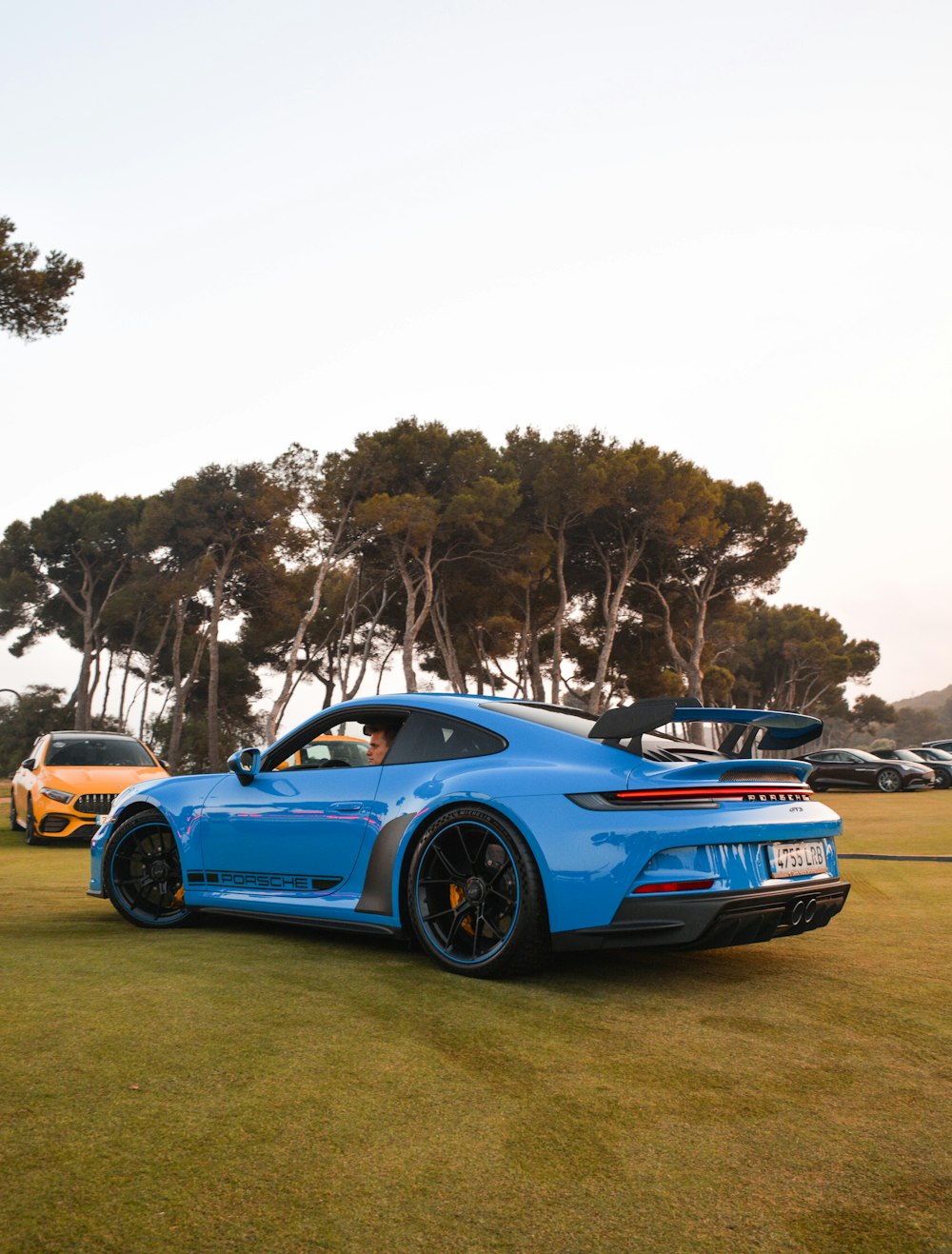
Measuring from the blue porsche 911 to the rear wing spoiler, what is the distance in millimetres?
11

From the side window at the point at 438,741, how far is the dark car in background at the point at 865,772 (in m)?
26.7

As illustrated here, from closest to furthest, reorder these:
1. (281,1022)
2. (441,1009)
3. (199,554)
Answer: (281,1022), (441,1009), (199,554)

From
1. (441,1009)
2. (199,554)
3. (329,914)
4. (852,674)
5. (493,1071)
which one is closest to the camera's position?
(493,1071)

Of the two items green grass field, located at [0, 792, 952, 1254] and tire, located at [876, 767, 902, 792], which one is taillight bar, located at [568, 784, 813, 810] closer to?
green grass field, located at [0, 792, 952, 1254]

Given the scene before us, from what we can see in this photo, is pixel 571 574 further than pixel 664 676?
No

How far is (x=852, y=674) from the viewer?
225ft

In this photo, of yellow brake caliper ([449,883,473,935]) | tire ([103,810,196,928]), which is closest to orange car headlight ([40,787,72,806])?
tire ([103,810,196,928])

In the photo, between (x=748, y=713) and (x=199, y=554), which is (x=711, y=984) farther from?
(x=199, y=554)

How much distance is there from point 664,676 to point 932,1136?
47293 mm

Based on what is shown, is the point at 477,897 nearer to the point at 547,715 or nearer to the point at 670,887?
the point at 670,887

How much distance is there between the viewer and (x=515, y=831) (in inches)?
→ 174

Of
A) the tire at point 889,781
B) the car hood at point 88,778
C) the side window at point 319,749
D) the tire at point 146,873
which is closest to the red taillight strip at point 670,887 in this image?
the side window at point 319,749

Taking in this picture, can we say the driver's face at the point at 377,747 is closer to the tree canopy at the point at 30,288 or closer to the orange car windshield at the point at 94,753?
the orange car windshield at the point at 94,753

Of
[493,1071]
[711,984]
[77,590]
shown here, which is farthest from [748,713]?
[77,590]
